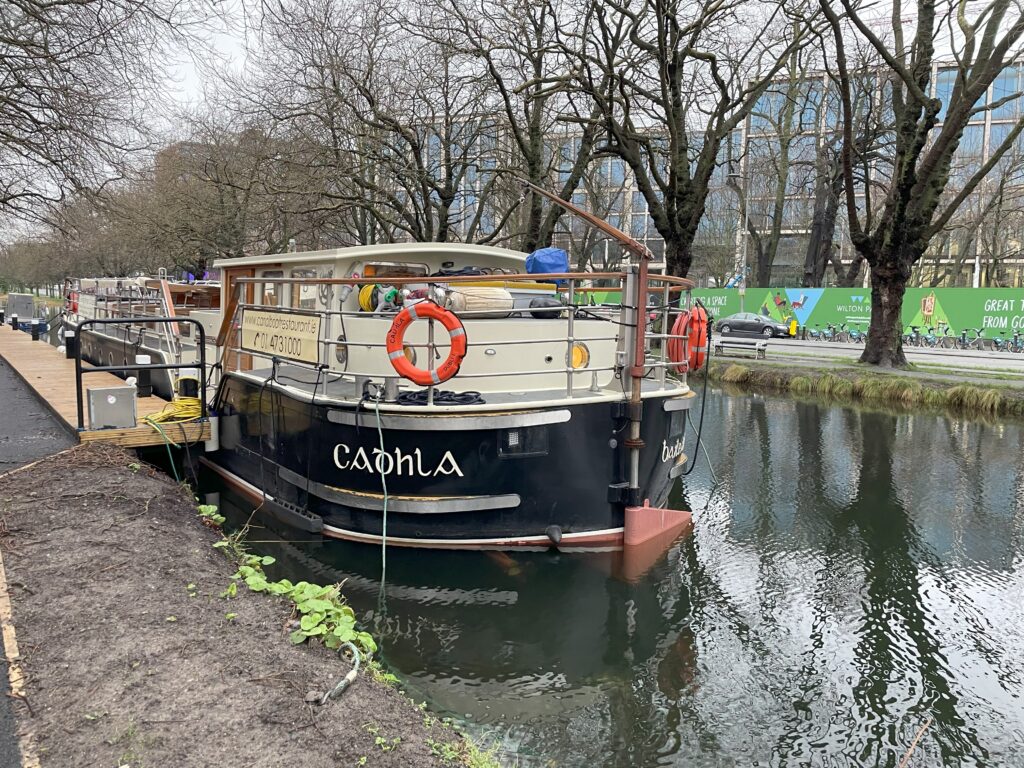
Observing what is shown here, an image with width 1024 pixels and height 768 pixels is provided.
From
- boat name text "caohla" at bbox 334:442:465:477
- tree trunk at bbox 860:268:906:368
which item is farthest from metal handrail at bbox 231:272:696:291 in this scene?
tree trunk at bbox 860:268:906:368

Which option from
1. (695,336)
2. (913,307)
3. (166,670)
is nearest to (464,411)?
(695,336)

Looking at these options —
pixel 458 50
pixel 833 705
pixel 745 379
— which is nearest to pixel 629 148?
pixel 458 50

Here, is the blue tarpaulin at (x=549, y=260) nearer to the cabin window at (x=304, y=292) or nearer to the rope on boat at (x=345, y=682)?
the cabin window at (x=304, y=292)

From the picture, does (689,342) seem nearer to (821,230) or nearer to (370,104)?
(370,104)

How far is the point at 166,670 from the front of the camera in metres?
3.71

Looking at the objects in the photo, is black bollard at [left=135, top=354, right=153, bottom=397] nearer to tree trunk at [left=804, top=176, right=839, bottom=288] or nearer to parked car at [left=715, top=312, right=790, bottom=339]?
parked car at [left=715, top=312, right=790, bottom=339]

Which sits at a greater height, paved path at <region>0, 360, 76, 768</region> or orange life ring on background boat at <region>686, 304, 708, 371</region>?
orange life ring on background boat at <region>686, 304, 708, 371</region>

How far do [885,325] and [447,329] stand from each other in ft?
55.8

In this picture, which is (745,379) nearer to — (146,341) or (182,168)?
(146,341)

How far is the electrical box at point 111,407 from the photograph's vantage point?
7.89m

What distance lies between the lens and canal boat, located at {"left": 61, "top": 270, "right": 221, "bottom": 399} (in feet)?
38.0

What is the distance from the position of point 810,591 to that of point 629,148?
13987 millimetres

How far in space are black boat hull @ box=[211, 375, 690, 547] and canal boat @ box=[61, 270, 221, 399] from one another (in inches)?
104

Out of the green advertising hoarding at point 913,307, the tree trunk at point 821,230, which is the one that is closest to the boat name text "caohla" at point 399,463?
the green advertising hoarding at point 913,307
